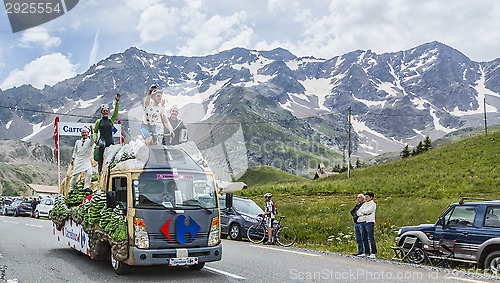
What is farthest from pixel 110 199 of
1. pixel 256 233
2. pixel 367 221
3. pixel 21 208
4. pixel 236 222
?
pixel 21 208

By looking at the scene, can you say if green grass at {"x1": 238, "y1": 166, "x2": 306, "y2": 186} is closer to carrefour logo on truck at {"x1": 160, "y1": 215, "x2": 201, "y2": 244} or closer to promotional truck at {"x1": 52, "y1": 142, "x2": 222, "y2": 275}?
promotional truck at {"x1": 52, "y1": 142, "x2": 222, "y2": 275}

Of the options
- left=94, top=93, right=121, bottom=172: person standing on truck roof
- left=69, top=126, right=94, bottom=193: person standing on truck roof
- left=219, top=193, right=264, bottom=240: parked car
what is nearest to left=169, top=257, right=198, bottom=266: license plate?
left=94, top=93, right=121, bottom=172: person standing on truck roof

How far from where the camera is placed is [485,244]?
10305 mm

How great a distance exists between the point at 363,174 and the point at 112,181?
222ft

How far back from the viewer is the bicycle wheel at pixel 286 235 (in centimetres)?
1746

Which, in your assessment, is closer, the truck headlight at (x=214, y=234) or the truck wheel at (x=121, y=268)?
the truck wheel at (x=121, y=268)

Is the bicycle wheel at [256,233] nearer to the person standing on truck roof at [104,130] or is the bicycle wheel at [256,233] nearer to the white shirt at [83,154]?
the white shirt at [83,154]

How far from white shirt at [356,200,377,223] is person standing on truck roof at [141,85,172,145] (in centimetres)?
625

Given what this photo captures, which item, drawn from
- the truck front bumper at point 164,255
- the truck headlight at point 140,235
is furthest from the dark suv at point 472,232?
the truck headlight at point 140,235

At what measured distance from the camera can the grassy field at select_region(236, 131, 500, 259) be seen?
19.2 m

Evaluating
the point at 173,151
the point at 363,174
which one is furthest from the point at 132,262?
the point at 363,174

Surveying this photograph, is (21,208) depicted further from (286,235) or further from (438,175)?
(438,175)

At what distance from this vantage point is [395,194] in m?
45.4

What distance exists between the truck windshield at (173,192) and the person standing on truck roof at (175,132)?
1.56m
